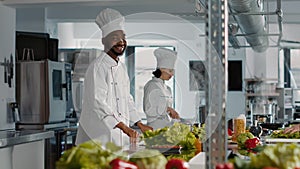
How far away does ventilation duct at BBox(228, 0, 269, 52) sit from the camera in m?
4.79

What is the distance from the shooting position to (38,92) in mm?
6656

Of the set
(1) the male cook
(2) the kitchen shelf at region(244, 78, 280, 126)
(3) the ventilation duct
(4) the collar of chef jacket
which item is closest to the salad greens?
(1) the male cook

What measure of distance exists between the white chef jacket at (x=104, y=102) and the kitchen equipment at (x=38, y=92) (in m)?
2.64

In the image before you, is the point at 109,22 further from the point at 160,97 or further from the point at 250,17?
the point at 250,17

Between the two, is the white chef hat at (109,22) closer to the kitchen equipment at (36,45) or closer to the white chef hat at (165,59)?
the white chef hat at (165,59)


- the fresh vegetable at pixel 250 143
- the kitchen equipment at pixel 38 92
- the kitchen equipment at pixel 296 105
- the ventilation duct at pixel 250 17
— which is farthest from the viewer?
the kitchen equipment at pixel 296 105

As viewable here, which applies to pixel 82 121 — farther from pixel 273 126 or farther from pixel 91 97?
pixel 273 126

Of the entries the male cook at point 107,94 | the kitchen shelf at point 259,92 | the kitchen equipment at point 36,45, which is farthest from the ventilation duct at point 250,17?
the kitchen equipment at point 36,45

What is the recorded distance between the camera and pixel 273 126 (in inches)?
217

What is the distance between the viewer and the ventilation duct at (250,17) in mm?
4794

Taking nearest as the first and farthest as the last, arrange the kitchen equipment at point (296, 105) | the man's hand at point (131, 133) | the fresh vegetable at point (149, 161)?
the fresh vegetable at point (149, 161)
the man's hand at point (131, 133)
the kitchen equipment at point (296, 105)

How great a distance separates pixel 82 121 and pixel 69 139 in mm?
3075

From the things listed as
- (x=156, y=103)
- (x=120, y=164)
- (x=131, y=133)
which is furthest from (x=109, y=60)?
(x=120, y=164)

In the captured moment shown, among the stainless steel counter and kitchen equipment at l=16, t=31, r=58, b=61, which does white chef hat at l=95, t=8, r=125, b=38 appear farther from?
kitchen equipment at l=16, t=31, r=58, b=61
